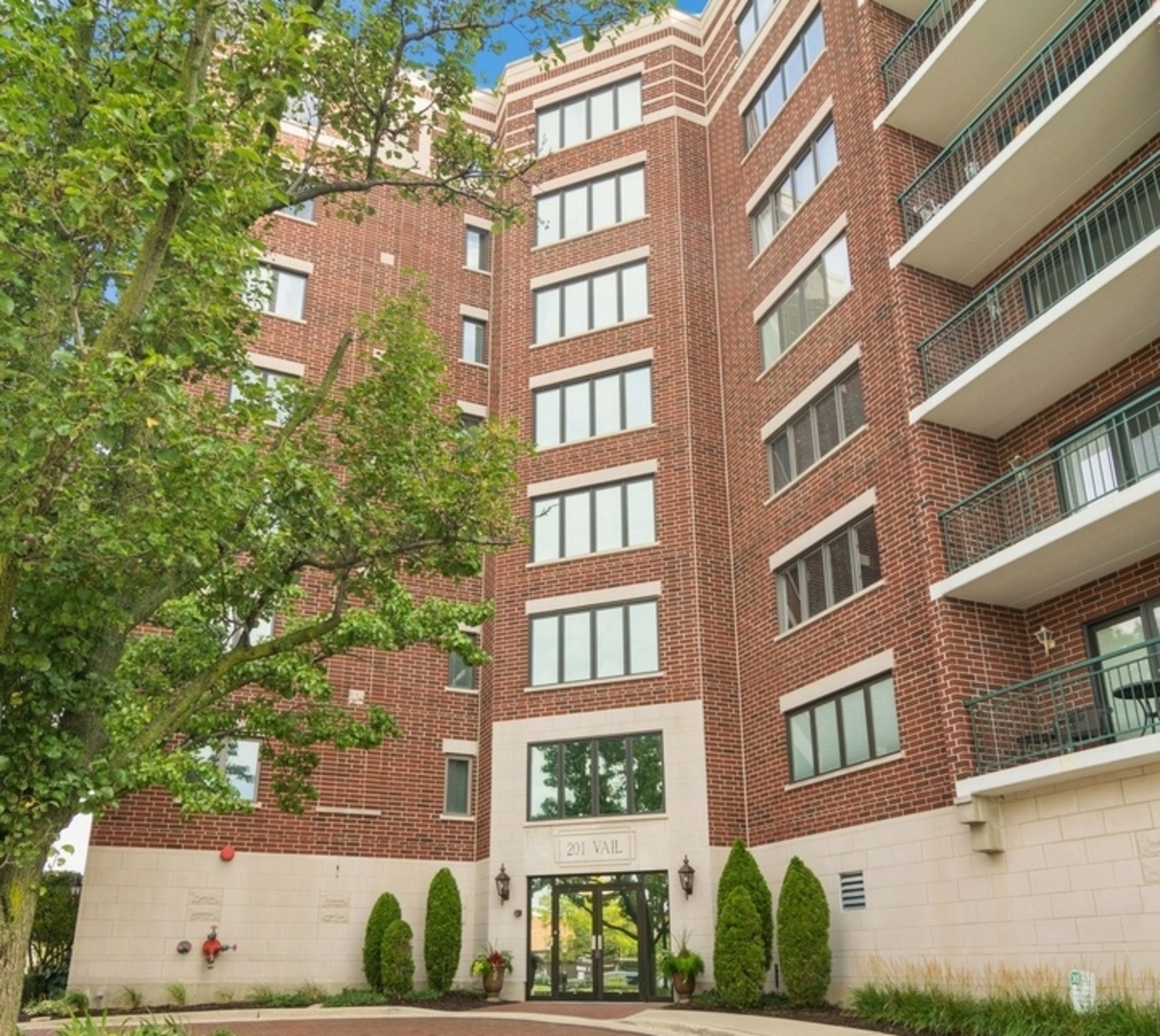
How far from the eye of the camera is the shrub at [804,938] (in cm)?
1577

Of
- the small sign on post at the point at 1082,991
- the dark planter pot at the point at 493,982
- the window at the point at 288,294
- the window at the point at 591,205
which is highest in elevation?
the window at the point at 591,205

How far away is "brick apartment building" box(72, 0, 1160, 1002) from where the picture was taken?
13.9 meters

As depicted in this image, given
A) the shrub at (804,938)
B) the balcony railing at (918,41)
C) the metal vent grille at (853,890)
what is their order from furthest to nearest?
the balcony railing at (918,41) → the metal vent grille at (853,890) → the shrub at (804,938)

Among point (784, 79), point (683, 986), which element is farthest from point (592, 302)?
point (683, 986)

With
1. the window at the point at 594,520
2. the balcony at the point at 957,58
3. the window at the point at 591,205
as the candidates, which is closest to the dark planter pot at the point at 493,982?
the window at the point at 594,520

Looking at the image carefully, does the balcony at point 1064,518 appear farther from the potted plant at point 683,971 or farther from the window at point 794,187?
the window at point 794,187

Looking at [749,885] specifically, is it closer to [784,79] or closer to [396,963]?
[396,963]

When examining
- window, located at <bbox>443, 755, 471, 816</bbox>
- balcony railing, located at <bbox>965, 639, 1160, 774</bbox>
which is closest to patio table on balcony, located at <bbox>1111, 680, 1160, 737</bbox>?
balcony railing, located at <bbox>965, 639, 1160, 774</bbox>

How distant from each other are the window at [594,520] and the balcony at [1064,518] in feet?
25.4

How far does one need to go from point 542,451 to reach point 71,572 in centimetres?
1580

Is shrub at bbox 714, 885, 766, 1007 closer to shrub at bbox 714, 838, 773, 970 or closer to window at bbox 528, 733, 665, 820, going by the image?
shrub at bbox 714, 838, 773, 970

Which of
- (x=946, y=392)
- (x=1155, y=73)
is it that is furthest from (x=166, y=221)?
(x=1155, y=73)

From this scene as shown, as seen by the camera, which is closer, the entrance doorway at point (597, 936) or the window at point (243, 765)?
the entrance doorway at point (597, 936)

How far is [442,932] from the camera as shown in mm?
20609
